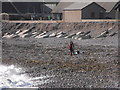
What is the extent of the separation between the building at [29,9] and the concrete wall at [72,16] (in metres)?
10.9

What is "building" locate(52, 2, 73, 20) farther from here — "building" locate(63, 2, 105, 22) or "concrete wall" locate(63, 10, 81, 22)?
"building" locate(63, 2, 105, 22)

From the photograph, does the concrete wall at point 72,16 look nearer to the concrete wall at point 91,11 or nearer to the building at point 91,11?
the building at point 91,11

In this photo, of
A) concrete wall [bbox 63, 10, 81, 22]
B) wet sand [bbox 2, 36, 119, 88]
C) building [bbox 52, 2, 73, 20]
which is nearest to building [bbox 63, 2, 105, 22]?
concrete wall [bbox 63, 10, 81, 22]

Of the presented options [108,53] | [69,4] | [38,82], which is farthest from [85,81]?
[69,4]

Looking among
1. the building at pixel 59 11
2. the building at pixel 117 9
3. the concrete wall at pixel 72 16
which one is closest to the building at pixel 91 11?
the concrete wall at pixel 72 16

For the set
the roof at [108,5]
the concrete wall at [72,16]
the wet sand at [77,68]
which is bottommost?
the wet sand at [77,68]

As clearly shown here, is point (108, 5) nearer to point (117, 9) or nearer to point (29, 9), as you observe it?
point (117, 9)

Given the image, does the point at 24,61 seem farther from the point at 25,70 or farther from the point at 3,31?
the point at 3,31

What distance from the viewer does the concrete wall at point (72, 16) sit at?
5669 cm

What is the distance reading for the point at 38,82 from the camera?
57.1 feet

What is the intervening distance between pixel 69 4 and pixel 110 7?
10.7 meters

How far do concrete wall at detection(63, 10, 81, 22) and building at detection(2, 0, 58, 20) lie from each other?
1093 centimetres

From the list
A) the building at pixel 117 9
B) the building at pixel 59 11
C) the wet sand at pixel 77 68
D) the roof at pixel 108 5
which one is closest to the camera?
the wet sand at pixel 77 68

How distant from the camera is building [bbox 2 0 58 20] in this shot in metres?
69.9
